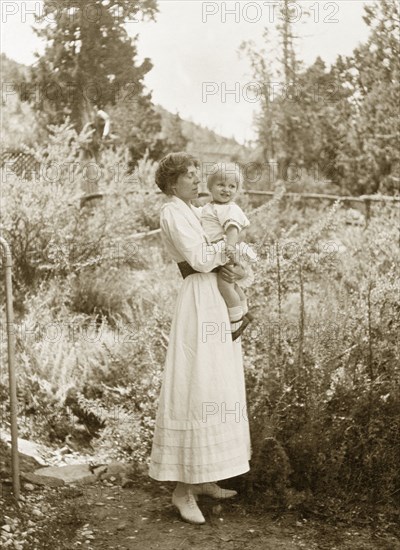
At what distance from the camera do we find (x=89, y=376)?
584 cm


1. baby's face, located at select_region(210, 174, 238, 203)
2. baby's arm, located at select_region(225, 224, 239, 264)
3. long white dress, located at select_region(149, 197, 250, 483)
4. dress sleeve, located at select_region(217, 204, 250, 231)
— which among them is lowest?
long white dress, located at select_region(149, 197, 250, 483)

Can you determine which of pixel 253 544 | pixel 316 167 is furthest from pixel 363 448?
pixel 316 167

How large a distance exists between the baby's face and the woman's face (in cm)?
10

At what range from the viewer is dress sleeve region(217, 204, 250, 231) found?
3.77 meters

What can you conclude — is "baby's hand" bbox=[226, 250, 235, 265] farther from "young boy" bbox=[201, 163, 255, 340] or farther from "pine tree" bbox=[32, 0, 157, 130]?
"pine tree" bbox=[32, 0, 157, 130]

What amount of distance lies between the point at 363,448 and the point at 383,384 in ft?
1.34

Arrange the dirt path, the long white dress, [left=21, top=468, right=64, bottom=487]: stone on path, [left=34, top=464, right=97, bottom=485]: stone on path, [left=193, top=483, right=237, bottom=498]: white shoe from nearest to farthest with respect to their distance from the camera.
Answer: the dirt path
the long white dress
[left=193, top=483, right=237, bottom=498]: white shoe
[left=21, top=468, right=64, bottom=487]: stone on path
[left=34, top=464, right=97, bottom=485]: stone on path

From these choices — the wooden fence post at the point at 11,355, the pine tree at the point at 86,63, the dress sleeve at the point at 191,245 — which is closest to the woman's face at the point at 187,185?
the dress sleeve at the point at 191,245

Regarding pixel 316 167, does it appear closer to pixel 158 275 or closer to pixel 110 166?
pixel 110 166

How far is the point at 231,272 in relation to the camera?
379 cm

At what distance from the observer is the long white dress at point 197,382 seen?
3.69 meters

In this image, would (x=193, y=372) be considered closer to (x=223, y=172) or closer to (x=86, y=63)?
(x=223, y=172)

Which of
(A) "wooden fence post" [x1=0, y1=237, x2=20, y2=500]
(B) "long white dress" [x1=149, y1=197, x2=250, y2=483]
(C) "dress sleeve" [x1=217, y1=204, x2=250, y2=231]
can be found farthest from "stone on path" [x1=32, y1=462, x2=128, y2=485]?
(C) "dress sleeve" [x1=217, y1=204, x2=250, y2=231]

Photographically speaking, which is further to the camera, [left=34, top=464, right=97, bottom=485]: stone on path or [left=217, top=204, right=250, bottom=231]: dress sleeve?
[left=34, top=464, right=97, bottom=485]: stone on path
